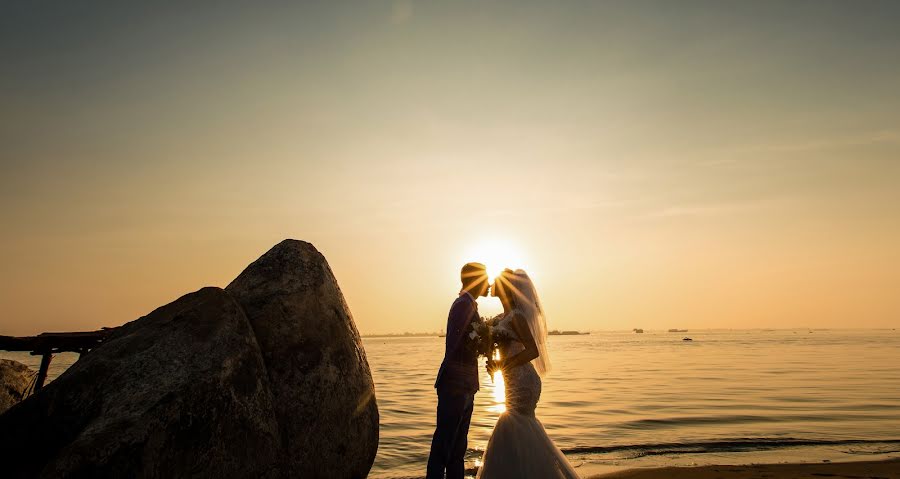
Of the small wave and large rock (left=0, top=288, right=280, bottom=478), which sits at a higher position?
large rock (left=0, top=288, right=280, bottom=478)

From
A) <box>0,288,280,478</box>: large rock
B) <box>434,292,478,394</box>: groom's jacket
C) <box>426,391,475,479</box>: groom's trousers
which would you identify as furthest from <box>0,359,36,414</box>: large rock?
<box>434,292,478,394</box>: groom's jacket

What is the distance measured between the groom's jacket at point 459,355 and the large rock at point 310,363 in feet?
4.75

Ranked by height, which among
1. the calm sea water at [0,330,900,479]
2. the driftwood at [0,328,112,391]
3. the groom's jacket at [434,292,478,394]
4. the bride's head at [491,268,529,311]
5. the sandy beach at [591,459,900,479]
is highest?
the bride's head at [491,268,529,311]

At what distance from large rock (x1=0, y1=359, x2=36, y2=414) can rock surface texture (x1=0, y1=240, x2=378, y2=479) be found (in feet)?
23.9

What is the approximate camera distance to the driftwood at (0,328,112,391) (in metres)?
12.2

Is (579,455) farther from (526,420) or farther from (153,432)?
(153,432)

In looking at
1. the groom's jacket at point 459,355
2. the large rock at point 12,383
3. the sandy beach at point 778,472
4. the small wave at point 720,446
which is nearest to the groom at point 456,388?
the groom's jacket at point 459,355

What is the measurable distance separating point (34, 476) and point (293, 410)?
8.12 ft

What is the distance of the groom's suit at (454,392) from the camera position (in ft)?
20.7

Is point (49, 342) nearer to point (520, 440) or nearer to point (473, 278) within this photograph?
point (473, 278)

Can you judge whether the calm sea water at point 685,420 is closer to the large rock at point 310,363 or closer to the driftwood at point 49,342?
the large rock at point 310,363

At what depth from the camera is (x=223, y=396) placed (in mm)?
5477

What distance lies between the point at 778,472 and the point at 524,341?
18.2 feet

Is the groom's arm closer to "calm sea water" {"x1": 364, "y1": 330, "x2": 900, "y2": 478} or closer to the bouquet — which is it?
the bouquet
